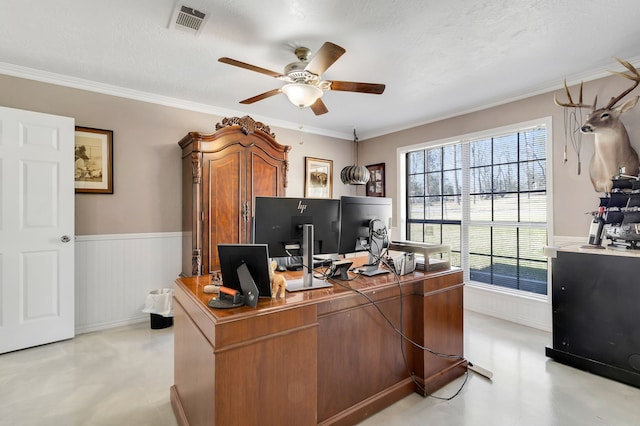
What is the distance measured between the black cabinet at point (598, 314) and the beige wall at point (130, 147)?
4.03 meters

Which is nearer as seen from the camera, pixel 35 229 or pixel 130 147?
pixel 35 229

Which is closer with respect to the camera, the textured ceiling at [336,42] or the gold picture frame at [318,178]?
the textured ceiling at [336,42]

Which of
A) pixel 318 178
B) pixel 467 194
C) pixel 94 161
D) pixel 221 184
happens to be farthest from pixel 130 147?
pixel 467 194

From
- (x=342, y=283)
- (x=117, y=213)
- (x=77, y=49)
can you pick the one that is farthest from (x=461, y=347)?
(x=77, y=49)

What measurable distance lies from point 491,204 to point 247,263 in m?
3.52

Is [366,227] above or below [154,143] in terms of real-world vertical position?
below

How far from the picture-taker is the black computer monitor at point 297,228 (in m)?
1.74

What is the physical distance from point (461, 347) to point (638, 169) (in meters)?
2.21

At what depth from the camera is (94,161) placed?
129 inches

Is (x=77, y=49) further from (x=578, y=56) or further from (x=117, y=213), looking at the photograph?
(x=578, y=56)

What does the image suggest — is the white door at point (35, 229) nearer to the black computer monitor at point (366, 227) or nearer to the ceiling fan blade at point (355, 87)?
the ceiling fan blade at point (355, 87)

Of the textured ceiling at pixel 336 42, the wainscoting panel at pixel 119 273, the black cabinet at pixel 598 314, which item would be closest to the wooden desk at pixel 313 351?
the black cabinet at pixel 598 314

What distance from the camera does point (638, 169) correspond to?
105 inches

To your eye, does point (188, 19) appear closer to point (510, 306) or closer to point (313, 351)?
point (313, 351)
